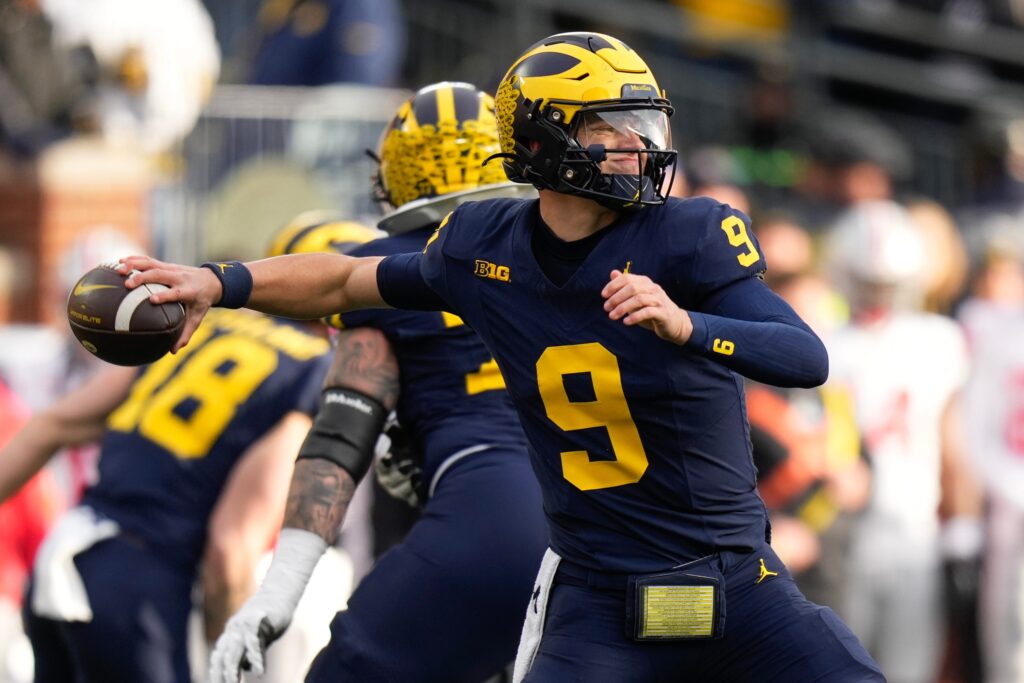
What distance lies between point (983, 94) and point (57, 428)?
8.62 m

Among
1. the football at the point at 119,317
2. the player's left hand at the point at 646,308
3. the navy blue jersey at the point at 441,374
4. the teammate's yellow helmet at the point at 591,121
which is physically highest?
the teammate's yellow helmet at the point at 591,121

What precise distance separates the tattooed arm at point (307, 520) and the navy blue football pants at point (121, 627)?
113 cm

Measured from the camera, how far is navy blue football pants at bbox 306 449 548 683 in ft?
16.1

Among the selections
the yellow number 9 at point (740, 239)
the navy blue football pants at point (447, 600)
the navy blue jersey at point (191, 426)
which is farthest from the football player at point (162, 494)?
the yellow number 9 at point (740, 239)

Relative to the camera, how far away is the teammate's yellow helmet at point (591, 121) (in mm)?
4340

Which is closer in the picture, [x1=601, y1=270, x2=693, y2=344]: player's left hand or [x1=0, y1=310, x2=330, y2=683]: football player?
[x1=601, y1=270, x2=693, y2=344]: player's left hand

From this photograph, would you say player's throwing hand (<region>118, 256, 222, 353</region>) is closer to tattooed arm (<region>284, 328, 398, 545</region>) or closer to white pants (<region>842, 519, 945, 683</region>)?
tattooed arm (<region>284, 328, 398, 545</region>)

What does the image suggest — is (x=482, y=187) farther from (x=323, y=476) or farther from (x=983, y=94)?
(x=983, y=94)

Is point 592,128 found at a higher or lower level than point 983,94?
higher

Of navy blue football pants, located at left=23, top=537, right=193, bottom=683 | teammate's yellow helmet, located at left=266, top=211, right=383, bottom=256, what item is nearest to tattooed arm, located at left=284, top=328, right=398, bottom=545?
teammate's yellow helmet, located at left=266, top=211, right=383, bottom=256

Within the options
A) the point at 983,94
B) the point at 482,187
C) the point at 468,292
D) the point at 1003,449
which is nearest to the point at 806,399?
the point at 1003,449

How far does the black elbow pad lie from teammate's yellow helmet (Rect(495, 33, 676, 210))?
0.99m

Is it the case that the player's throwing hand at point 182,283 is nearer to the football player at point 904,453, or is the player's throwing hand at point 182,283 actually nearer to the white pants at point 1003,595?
the football player at point 904,453

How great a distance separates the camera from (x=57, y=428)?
6250 millimetres
